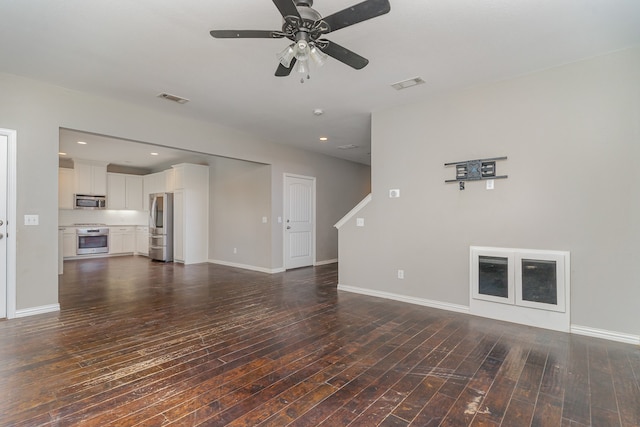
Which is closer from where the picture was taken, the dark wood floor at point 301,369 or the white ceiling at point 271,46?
the dark wood floor at point 301,369

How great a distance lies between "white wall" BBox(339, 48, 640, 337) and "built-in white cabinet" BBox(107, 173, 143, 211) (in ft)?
25.8

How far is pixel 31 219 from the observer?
355 centimetres

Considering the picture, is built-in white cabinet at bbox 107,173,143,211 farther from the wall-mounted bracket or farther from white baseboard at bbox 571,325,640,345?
white baseboard at bbox 571,325,640,345

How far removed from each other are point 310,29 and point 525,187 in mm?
2746

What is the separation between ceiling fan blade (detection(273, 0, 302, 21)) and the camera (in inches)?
69.1

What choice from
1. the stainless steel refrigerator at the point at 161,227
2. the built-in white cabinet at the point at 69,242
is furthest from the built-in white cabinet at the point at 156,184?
the built-in white cabinet at the point at 69,242

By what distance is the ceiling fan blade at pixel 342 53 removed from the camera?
2.20m

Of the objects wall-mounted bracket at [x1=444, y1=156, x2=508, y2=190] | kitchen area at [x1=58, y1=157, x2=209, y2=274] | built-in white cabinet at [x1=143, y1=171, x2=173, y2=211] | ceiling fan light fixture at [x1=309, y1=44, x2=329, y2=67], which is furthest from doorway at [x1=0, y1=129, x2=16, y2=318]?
wall-mounted bracket at [x1=444, y1=156, x2=508, y2=190]

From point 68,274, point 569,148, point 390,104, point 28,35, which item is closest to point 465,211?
point 569,148

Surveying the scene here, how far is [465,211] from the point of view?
145 inches

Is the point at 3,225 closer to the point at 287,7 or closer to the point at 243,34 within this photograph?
the point at 243,34

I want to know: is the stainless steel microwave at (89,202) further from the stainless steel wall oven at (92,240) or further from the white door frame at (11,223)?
the white door frame at (11,223)

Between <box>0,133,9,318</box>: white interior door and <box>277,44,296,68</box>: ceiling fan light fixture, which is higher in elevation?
<box>277,44,296,68</box>: ceiling fan light fixture

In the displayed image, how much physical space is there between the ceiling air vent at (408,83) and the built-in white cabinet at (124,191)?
857 centimetres
